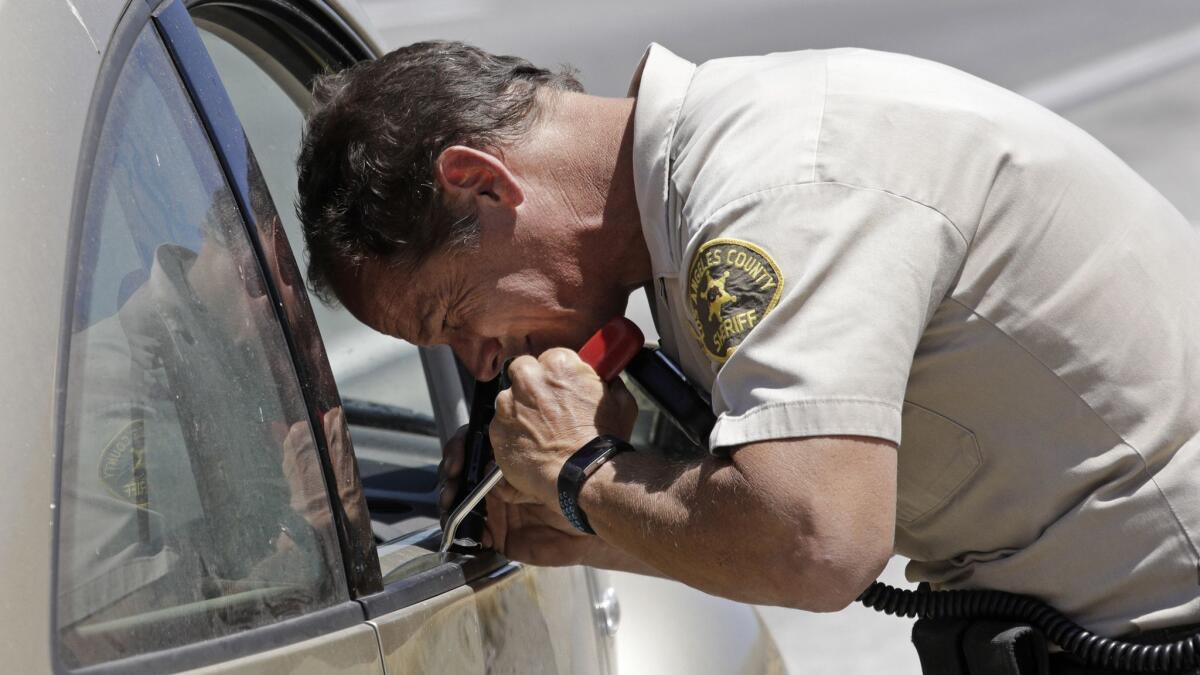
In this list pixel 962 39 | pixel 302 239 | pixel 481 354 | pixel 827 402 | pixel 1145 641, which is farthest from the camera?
pixel 962 39

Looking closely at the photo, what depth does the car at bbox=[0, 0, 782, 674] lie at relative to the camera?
0.98m

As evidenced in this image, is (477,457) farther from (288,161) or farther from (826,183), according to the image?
(288,161)

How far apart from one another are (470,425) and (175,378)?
703 millimetres

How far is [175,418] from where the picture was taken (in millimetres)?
1222

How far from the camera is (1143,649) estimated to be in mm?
1563

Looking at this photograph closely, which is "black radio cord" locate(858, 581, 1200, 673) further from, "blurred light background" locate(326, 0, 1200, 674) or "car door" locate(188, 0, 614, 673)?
"blurred light background" locate(326, 0, 1200, 674)

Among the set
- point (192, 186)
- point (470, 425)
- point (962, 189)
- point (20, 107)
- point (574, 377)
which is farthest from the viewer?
point (470, 425)

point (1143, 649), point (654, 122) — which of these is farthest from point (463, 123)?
point (1143, 649)

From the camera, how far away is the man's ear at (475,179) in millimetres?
1731

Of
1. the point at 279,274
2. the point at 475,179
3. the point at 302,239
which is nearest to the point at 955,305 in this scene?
the point at 475,179

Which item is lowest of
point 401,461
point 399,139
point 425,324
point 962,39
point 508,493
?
point 962,39

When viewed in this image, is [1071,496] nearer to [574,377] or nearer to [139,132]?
[574,377]

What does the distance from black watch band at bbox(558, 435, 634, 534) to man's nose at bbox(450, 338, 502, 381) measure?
1.23 feet

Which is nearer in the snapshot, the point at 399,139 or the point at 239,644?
the point at 239,644
